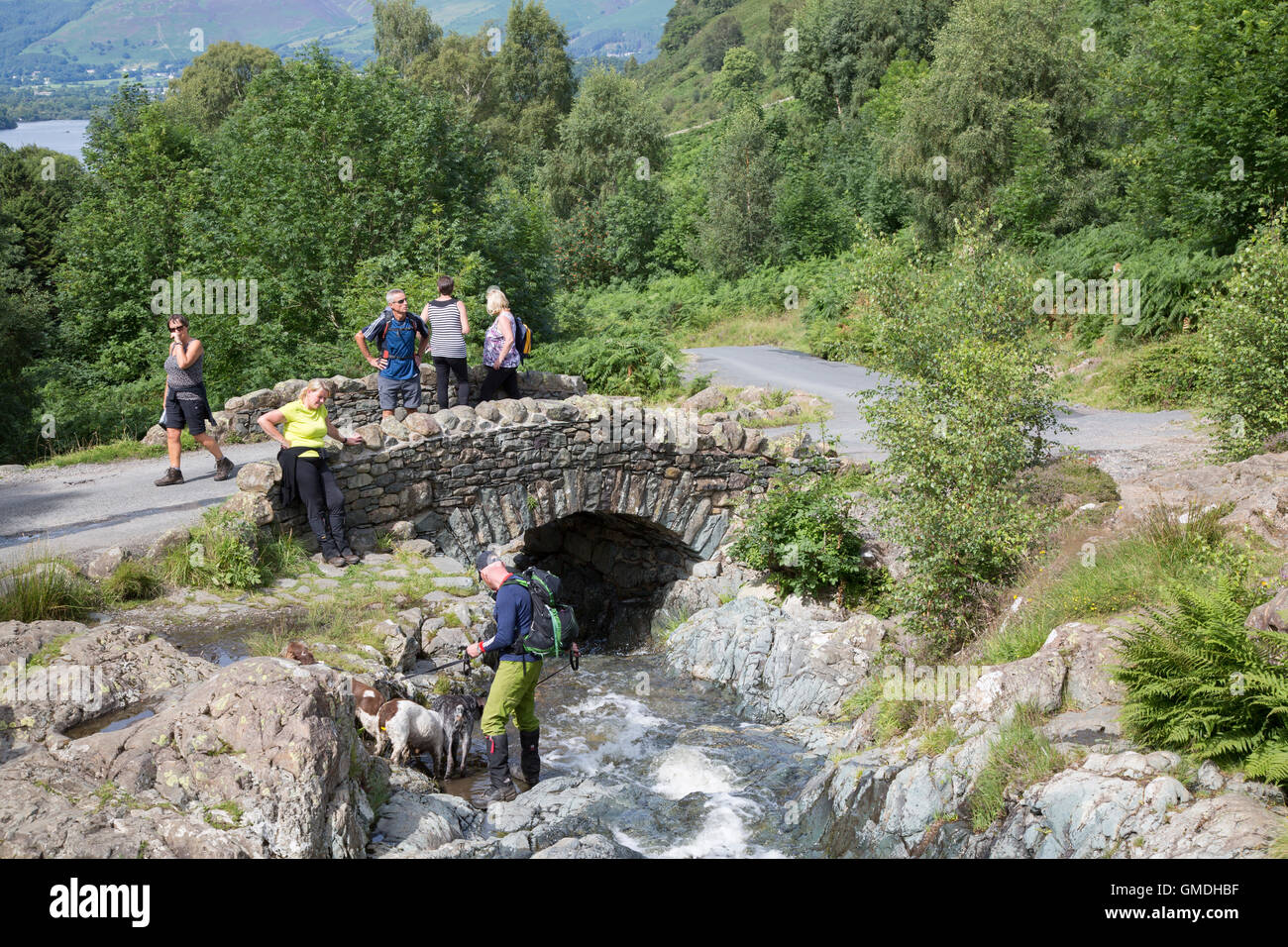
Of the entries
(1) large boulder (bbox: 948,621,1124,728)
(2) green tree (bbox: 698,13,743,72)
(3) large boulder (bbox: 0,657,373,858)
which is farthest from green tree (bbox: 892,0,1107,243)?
(2) green tree (bbox: 698,13,743,72)

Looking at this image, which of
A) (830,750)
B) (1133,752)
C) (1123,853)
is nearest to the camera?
(1123,853)

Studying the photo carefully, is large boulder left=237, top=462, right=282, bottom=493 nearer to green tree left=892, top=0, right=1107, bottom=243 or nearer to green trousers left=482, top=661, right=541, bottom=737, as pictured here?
green trousers left=482, top=661, right=541, bottom=737

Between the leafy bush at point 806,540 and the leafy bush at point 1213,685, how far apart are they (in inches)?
204

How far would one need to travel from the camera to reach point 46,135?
41500mm

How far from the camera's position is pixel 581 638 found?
15633 millimetres

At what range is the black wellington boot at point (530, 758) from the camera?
8219mm

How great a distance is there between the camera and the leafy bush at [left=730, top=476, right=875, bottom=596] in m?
11.8

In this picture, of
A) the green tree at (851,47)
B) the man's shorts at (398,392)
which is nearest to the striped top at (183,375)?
the man's shorts at (398,392)

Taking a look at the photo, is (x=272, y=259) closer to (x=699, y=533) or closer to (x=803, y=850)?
(x=699, y=533)

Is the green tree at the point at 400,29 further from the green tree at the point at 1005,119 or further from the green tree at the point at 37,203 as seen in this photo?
the green tree at the point at 1005,119

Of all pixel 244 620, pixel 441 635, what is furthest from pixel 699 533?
pixel 244 620

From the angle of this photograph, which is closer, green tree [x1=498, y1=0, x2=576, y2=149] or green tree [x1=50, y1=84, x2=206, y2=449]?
green tree [x1=50, y1=84, x2=206, y2=449]

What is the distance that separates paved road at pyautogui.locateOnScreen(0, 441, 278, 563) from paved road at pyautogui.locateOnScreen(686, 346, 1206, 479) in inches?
295

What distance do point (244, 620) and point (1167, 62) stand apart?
17.9m
